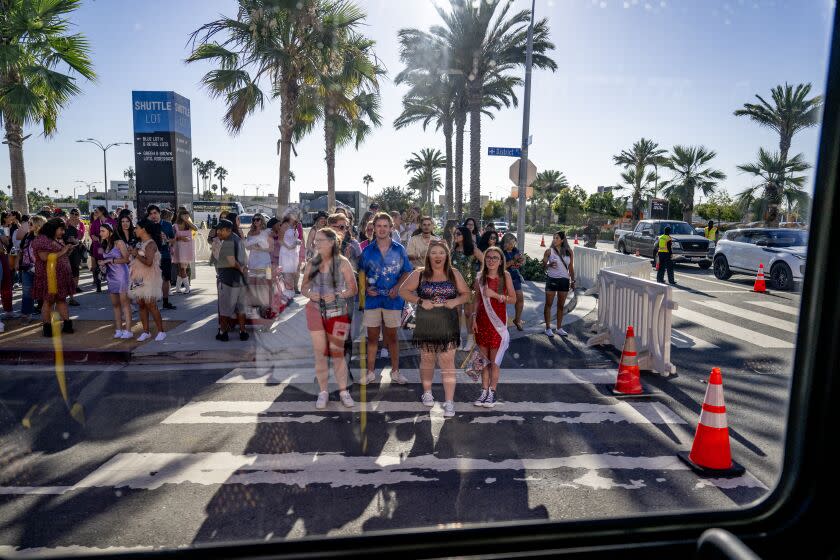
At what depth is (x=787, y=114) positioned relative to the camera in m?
1.95

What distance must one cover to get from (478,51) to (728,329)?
16.1 m

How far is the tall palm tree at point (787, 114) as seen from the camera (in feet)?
4.69

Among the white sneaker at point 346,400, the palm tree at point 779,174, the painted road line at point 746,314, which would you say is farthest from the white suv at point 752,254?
the palm tree at point 779,174

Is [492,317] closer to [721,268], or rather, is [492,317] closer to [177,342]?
[177,342]

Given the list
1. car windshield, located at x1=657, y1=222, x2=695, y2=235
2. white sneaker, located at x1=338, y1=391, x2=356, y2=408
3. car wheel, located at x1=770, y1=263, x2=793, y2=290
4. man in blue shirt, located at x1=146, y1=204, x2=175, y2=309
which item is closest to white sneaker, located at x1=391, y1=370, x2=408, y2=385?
white sneaker, located at x1=338, y1=391, x2=356, y2=408

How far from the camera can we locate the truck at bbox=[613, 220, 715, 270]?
20.3 m

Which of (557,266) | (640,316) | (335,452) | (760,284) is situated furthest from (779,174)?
(760,284)

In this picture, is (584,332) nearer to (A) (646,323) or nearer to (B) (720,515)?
(A) (646,323)

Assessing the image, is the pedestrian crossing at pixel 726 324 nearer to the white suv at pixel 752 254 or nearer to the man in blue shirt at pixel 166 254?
the white suv at pixel 752 254

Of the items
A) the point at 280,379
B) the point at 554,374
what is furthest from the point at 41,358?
the point at 554,374

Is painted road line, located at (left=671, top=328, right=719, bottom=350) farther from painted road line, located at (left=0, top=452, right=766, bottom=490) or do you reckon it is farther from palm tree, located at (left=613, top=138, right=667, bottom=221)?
palm tree, located at (left=613, top=138, right=667, bottom=221)

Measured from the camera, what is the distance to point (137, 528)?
3.14m

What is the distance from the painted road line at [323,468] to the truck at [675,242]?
600 inches

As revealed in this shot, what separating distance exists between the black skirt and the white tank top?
379 centimetres
